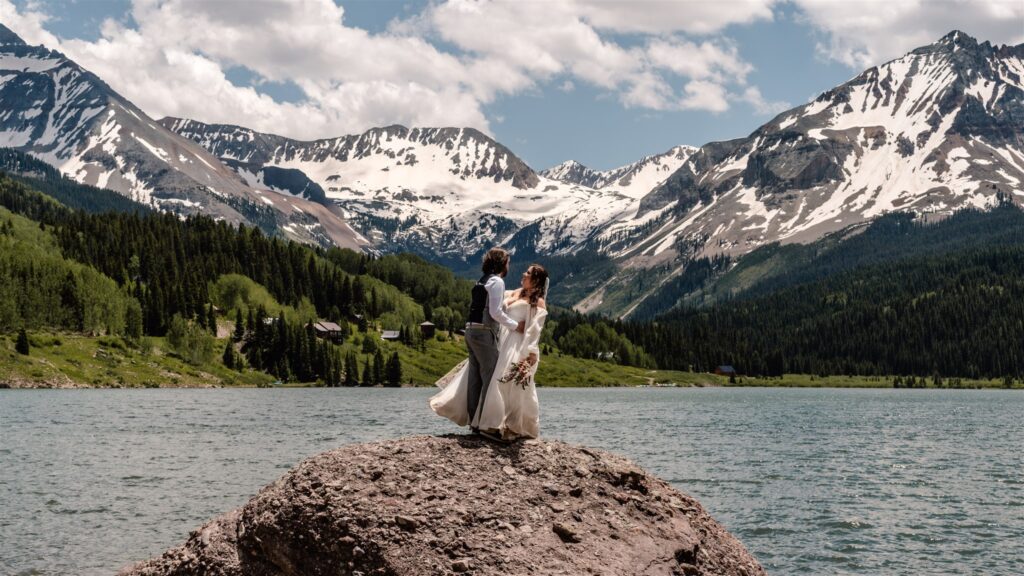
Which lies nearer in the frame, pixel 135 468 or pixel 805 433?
pixel 135 468

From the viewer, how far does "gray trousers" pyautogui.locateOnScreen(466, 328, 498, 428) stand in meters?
20.6

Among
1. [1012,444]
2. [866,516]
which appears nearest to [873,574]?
[866,516]

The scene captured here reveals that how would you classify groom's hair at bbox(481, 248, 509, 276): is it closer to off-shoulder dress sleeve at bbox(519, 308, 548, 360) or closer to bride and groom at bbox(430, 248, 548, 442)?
bride and groom at bbox(430, 248, 548, 442)

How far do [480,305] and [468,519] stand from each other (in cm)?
499

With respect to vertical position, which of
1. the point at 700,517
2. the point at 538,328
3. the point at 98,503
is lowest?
the point at 98,503

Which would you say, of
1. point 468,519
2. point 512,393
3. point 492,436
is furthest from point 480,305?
point 468,519

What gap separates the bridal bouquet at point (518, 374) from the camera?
20.2 meters

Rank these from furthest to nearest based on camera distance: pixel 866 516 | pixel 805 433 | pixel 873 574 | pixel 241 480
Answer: pixel 805 433 → pixel 241 480 → pixel 866 516 → pixel 873 574

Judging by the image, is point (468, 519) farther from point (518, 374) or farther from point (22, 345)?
point (22, 345)

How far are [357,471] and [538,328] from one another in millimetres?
5018

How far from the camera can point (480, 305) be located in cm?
2081

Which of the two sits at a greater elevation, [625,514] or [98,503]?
[625,514]

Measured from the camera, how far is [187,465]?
217 feet

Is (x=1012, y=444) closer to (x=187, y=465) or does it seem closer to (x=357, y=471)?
(x=187, y=465)
